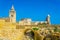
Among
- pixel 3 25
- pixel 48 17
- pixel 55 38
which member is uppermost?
pixel 48 17

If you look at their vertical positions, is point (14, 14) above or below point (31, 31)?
above

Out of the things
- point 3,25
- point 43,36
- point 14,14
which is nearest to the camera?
point 43,36

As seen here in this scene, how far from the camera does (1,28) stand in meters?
43.8

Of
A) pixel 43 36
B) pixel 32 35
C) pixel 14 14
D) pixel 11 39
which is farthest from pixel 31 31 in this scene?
pixel 14 14

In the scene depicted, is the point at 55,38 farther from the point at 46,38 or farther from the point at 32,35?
the point at 32,35

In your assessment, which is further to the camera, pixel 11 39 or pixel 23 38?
pixel 23 38

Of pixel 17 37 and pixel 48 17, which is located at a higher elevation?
pixel 48 17

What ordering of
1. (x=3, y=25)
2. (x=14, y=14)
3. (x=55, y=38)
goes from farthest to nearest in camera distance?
(x=14, y=14) → (x=3, y=25) → (x=55, y=38)

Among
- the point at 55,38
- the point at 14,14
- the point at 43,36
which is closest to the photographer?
the point at 55,38

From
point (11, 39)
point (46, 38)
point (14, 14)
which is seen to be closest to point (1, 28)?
point (11, 39)

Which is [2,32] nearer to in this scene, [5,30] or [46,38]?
[5,30]

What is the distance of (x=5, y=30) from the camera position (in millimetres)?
41562

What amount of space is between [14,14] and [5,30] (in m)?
45.5

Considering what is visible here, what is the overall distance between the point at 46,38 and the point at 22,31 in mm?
5636
